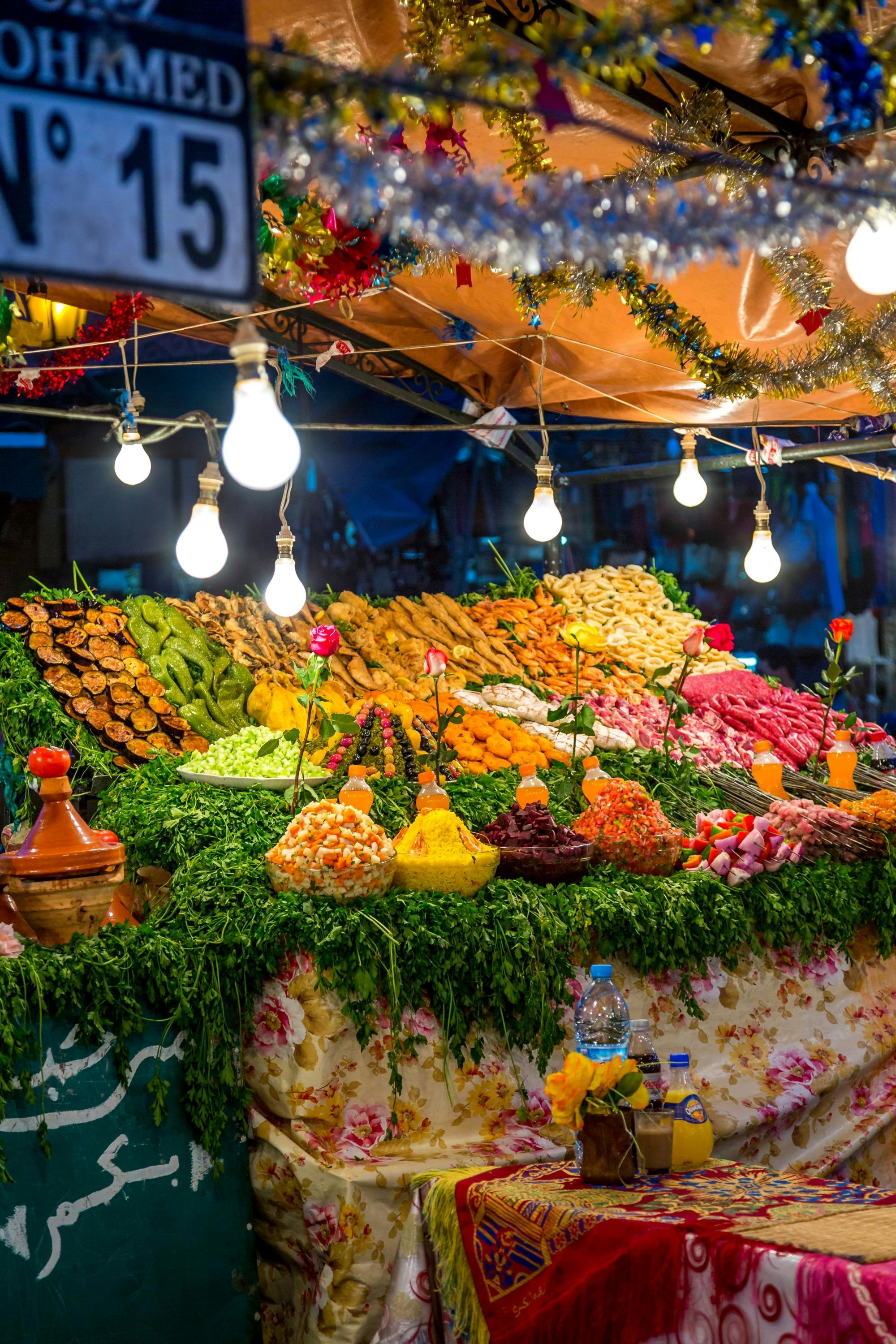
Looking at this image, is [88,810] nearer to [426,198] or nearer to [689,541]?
[426,198]

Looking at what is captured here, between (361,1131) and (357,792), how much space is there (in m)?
1.25

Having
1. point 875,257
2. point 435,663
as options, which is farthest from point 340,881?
point 875,257

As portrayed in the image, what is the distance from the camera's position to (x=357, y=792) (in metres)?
4.62

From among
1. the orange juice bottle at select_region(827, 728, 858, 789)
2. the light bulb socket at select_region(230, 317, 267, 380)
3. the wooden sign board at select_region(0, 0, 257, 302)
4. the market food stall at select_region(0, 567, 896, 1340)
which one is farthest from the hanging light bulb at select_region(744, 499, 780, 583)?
the wooden sign board at select_region(0, 0, 257, 302)

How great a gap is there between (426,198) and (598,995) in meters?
2.08

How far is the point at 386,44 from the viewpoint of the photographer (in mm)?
3811

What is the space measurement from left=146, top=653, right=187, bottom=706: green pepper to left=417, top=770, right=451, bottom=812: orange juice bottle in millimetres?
1769

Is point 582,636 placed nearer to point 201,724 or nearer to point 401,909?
point 201,724

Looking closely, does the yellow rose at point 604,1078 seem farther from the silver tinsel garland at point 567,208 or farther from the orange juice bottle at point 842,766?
the orange juice bottle at point 842,766

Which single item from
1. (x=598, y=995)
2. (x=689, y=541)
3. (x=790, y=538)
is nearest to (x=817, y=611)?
(x=790, y=538)

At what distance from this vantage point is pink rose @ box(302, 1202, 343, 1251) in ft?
12.2

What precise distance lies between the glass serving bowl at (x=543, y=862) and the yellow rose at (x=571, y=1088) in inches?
61.8

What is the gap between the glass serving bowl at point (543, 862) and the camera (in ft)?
15.0

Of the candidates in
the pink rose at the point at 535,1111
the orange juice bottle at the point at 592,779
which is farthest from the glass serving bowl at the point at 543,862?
the pink rose at the point at 535,1111
